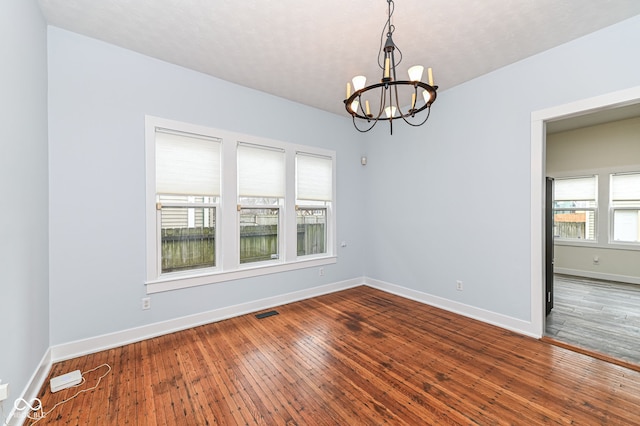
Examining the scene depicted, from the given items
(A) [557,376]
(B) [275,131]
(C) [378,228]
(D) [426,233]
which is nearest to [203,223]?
(B) [275,131]

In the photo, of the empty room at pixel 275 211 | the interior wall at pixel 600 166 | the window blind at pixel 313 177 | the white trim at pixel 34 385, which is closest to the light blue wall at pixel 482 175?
the empty room at pixel 275 211

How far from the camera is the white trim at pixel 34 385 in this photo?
5.55 ft

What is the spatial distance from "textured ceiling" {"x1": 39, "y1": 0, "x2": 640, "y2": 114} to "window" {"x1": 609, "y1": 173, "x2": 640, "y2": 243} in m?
4.22

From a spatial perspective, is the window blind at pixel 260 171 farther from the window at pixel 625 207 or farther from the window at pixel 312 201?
the window at pixel 625 207

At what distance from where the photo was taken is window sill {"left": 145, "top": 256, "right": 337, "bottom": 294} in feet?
9.86

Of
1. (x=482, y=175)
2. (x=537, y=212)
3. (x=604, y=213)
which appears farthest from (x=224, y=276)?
(x=604, y=213)

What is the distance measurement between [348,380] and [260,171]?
282 cm

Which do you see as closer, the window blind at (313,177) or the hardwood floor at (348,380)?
the hardwood floor at (348,380)

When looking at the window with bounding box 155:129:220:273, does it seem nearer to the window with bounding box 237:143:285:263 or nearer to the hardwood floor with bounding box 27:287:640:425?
the window with bounding box 237:143:285:263

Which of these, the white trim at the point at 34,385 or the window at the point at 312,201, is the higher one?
the window at the point at 312,201

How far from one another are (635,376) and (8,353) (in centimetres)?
470

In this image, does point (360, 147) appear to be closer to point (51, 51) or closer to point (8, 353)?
point (51, 51)

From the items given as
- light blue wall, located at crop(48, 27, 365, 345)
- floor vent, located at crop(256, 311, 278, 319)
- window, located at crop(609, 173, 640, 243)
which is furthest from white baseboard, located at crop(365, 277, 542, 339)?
window, located at crop(609, 173, 640, 243)

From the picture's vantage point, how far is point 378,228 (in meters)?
4.80
